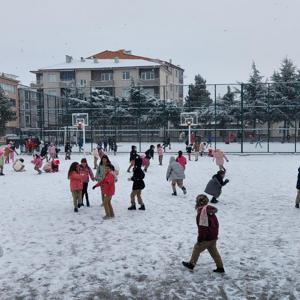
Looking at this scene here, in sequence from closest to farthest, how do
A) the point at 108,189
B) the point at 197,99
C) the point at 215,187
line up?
the point at 108,189 → the point at 215,187 → the point at 197,99

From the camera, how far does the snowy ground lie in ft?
23.4

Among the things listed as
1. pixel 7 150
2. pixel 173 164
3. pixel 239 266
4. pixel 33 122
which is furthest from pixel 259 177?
pixel 33 122

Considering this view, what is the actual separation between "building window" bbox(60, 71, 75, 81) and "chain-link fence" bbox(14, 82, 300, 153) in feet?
69.1

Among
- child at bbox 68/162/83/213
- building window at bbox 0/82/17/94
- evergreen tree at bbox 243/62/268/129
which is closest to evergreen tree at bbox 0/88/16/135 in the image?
building window at bbox 0/82/17/94

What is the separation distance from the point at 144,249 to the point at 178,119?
1693 inches

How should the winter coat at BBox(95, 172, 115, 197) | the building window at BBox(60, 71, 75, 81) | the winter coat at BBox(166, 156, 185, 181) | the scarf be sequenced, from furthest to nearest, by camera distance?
the building window at BBox(60, 71, 75, 81)
the winter coat at BBox(166, 156, 185, 181)
the winter coat at BBox(95, 172, 115, 197)
the scarf

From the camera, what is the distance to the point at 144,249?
9.16 metres

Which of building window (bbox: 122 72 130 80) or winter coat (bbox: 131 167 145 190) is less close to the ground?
building window (bbox: 122 72 130 80)

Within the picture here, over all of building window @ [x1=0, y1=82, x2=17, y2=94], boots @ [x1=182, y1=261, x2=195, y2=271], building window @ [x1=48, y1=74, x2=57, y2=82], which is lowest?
boots @ [x1=182, y1=261, x2=195, y2=271]

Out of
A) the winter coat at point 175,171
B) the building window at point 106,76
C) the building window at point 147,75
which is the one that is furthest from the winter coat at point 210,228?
the building window at point 106,76

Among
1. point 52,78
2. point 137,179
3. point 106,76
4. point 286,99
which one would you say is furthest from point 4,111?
point 137,179

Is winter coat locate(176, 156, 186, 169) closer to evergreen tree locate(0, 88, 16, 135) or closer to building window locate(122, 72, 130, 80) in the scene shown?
evergreen tree locate(0, 88, 16, 135)

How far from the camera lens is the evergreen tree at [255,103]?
56438 millimetres

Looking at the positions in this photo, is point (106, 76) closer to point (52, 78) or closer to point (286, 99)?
point (52, 78)
